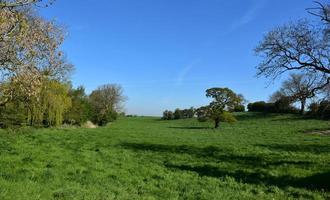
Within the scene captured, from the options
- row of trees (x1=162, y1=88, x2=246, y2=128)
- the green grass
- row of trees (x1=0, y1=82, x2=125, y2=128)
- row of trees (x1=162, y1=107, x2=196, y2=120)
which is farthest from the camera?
row of trees (x1=162, y1=107, x2=196, y2=120)

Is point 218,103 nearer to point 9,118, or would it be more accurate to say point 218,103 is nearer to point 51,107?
point 51,107

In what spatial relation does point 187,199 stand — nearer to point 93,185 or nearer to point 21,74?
point 93,185

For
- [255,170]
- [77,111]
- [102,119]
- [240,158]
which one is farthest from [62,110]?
[255,170]

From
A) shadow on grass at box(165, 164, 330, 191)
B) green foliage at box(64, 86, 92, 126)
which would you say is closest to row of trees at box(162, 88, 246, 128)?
green foliage at box(64, 86, 92, 126)

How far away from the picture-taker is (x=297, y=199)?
12.9 metres

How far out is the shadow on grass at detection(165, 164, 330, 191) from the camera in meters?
15.4

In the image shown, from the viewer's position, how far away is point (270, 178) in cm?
1684

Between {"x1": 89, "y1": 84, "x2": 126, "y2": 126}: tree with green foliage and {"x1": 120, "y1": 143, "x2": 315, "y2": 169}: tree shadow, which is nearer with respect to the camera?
Answer: {"x1": 120, "y1": 143, "x2": 315, "y2": 169}: tree shadow

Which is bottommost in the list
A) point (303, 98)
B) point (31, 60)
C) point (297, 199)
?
point (297, 199)

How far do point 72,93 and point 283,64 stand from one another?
54.8 m

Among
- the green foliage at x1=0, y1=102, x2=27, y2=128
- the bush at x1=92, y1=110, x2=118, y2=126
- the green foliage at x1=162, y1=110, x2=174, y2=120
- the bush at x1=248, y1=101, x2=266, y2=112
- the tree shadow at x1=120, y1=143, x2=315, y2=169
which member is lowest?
the tree shadow at x1=120, y1=143, x2=315, y2=169

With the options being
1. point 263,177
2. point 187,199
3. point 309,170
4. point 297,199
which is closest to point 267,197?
point 297,199

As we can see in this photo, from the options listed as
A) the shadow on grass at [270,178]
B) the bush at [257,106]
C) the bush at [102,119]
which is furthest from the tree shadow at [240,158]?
the bush at [257,106]

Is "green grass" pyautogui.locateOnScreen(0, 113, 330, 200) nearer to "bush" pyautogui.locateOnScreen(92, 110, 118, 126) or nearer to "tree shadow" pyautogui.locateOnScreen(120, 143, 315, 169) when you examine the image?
"tree shadow" pyautogui.locateOnScreen(120, 143, 315, 169)
